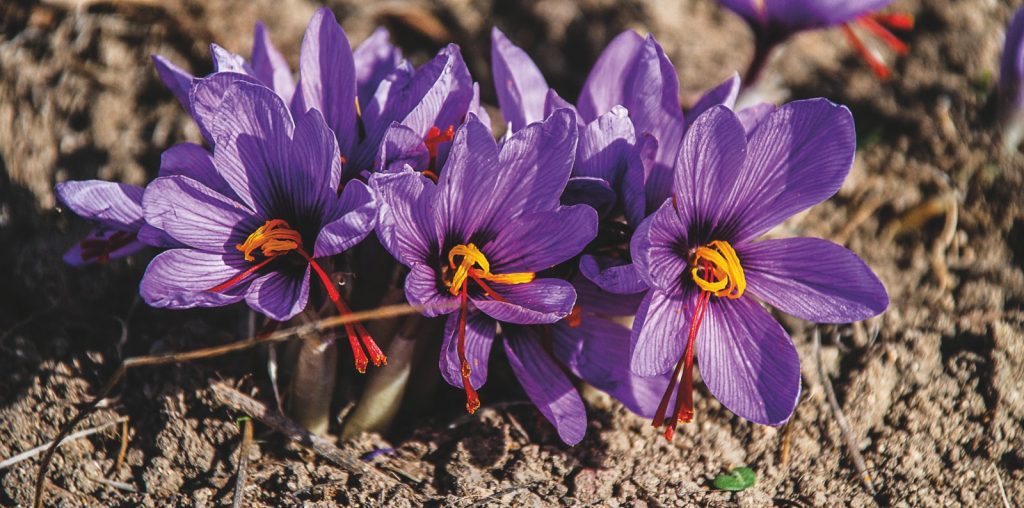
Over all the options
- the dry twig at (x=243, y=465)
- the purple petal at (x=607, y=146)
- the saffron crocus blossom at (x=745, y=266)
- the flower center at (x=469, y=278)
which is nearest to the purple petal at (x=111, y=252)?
the dry twig at (x=243, y=465)

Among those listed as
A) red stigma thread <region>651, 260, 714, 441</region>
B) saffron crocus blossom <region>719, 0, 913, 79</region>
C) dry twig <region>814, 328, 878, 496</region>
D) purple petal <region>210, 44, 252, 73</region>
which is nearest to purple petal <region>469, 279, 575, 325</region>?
red stigma thread <region>651, 260, 714, 441</region>

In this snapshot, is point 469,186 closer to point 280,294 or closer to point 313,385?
point 280,294

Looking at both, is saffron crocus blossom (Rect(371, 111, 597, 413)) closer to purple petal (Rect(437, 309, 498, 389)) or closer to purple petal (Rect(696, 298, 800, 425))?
purple petal (Rect(437, 309, 498, 389))

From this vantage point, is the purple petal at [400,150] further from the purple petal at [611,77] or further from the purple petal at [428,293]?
the purple petal at [611,77]

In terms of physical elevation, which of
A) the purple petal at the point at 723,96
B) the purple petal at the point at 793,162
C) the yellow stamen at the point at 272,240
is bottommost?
the yellow stamen at the point at 272,240

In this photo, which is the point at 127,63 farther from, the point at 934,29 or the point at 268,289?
the point at 934,29

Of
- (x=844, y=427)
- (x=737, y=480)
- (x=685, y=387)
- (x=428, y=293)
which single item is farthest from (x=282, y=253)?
(x=844, y=427)
